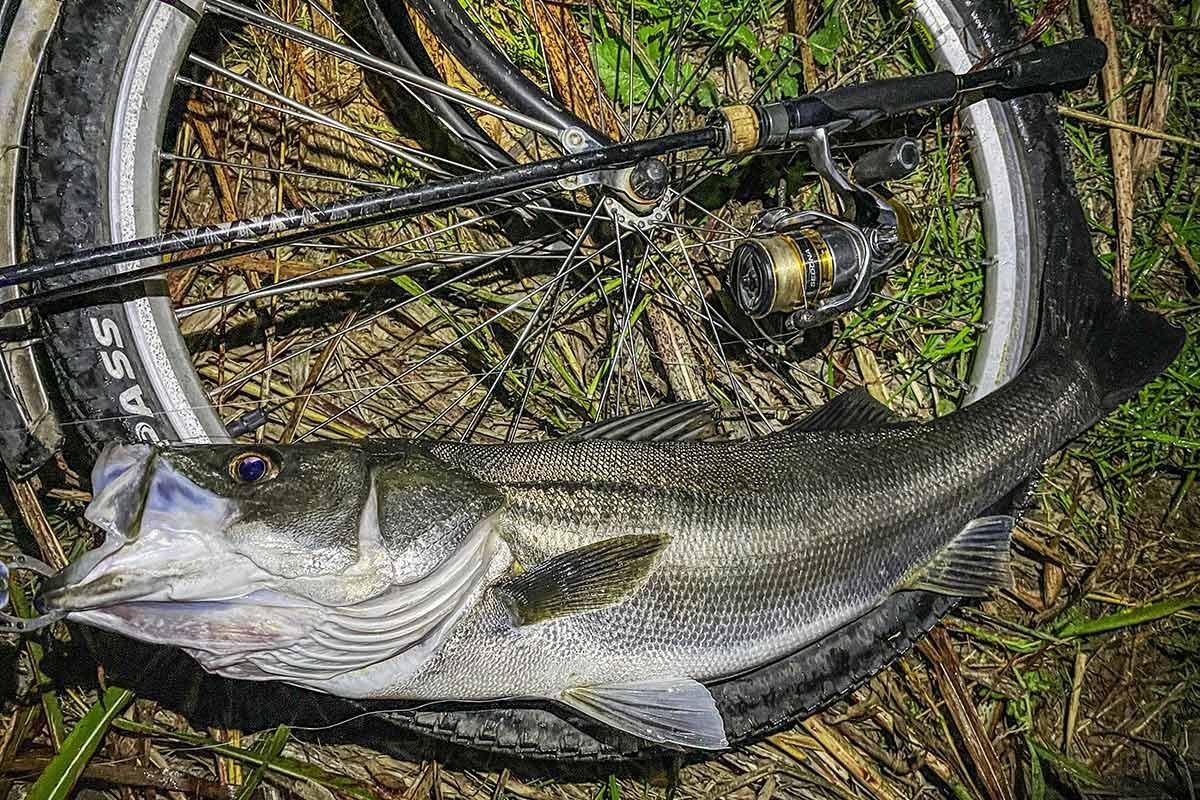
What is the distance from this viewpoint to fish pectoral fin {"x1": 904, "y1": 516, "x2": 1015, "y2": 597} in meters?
2.53

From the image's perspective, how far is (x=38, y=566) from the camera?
226 cm

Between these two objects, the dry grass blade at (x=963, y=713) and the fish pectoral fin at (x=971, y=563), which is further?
the dry grass blade at (x=963, y=713)

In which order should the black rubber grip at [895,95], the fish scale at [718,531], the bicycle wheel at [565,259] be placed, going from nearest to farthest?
the fish scale at [718,531] < the black rubber grip at [895,95] < the bicycle wheel at [565,259]

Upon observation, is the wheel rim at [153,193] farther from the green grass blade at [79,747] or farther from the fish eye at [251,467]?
the green grass blade at [79,747]

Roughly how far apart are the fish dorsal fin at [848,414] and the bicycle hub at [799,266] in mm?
291

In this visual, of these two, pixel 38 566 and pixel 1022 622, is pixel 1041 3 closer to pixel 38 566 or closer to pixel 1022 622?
pixel 1022 622

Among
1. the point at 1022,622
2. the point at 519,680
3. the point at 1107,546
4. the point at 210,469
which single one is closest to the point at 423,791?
the point at 519,680

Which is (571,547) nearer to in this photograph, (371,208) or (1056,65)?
(371,208)

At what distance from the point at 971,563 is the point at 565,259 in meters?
1.51

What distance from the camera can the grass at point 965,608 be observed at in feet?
9.18

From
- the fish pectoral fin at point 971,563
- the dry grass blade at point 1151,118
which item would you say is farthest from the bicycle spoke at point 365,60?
the dry grass blade at point 1151,118

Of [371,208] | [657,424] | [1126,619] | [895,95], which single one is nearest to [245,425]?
[371,208]

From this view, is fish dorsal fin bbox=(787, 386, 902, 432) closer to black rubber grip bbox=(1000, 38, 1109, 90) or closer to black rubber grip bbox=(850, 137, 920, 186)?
black rubber grip bbox=(850, 137, 920, 186)

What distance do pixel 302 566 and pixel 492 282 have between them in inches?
55.4
